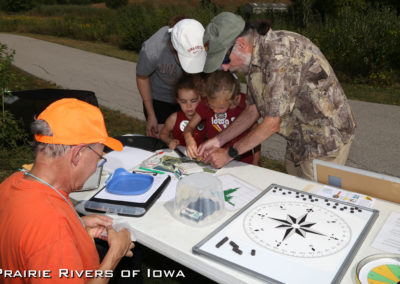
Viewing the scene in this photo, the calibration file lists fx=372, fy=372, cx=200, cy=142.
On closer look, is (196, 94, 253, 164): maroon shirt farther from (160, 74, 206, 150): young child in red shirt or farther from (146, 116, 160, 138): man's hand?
(146, 116, 160, 138): man's hand

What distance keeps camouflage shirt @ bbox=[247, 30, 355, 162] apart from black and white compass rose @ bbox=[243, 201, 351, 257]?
2.01 feet

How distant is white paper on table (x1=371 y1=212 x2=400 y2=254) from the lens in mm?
1633

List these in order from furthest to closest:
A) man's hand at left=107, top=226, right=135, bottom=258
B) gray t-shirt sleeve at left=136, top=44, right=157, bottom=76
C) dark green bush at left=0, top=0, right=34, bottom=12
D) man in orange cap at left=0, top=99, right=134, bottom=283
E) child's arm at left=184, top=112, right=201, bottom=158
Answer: dark green bush at left=0, top=0, right=34, bottom=12
gray t-shirt sleeve at left=136, top=44, right=157, bottom=76
child's arm at left=184, top=112, right=201, bottom=158
man's hand at left=107, top=226, right=135, bottom=258
man in orange cap at left=0, top=99, right=134, bottom=283

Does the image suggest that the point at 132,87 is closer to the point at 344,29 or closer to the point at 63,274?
the point at 344,29

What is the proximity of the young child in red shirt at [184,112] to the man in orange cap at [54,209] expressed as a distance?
134 cm

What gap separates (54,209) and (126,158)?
1.27 m

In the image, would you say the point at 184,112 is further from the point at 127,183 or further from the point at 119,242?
the point at 119,242

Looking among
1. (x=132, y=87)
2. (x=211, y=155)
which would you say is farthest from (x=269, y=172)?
(x=132, y=87)

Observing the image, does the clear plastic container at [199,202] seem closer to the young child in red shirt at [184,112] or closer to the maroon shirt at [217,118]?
the young child in red shirt at [184,112]

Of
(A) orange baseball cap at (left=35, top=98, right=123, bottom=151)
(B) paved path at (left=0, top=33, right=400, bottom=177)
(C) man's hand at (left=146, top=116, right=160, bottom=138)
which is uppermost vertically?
(A) orange baseball cap at (left=35, top=98, right=123, bottom=151)

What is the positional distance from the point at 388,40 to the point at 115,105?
6.23 metres

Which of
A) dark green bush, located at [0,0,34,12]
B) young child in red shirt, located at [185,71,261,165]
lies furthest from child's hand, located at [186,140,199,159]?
dark green bush, located at [0,0,34,12]

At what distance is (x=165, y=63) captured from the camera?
3.40 m

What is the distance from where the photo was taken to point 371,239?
5.56ft
